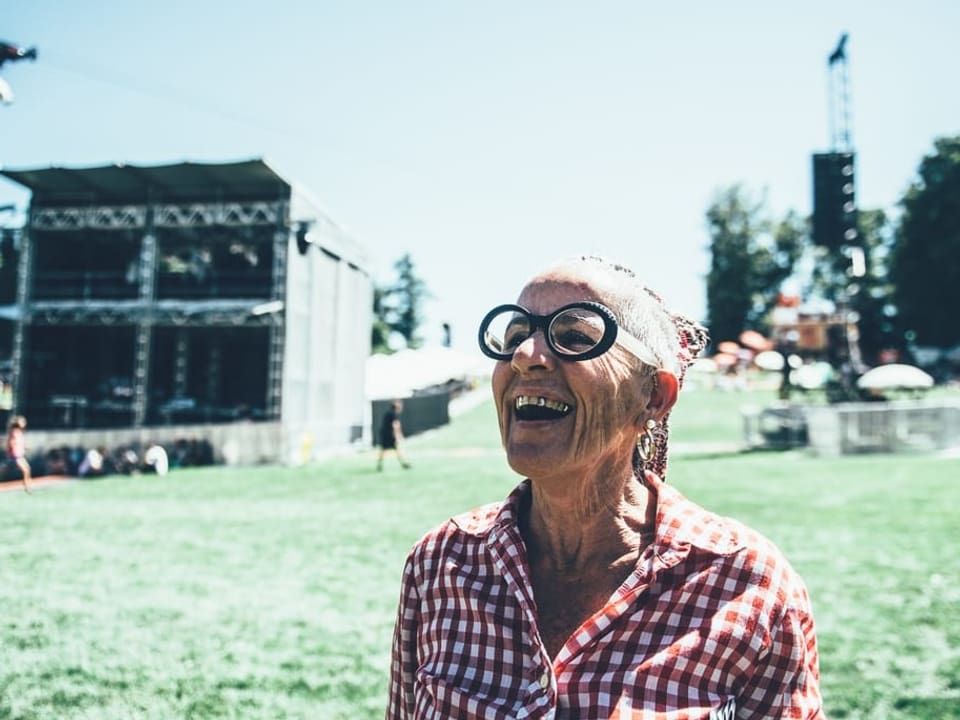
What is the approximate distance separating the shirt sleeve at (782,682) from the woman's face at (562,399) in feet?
1.77

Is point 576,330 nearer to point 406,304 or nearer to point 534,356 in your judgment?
point 534,356

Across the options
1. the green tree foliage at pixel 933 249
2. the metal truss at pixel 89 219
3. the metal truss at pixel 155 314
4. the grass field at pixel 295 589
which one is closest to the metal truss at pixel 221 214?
the metal truss at pixel 89 219

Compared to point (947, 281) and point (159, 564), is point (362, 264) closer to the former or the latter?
point (159, 564)

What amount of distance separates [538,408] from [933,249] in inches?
2368

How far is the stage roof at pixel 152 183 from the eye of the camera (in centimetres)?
2258

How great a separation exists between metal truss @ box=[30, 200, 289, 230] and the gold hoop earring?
21582 mm

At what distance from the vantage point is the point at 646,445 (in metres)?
1.99

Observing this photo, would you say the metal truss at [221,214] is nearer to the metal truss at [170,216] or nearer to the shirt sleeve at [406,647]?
the metal truss at [170,216]

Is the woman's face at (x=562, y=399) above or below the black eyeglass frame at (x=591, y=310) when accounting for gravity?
below

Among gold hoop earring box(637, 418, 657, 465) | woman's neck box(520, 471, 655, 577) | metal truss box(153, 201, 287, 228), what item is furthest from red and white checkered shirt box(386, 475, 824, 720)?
metal truss box(153, 201, 287, 228)

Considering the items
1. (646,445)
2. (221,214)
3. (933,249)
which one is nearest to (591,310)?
(646,445)

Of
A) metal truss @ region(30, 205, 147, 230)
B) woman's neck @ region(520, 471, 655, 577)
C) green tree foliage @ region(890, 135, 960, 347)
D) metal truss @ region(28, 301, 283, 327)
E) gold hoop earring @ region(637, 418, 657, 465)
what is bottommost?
woman's neck @ region(520, 471, 655, 577)

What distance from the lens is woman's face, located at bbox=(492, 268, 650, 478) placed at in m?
1.68

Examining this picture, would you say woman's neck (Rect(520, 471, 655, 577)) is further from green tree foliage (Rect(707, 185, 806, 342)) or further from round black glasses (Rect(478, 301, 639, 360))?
green tree foliage (Rect(707, 185, 806, 342))
